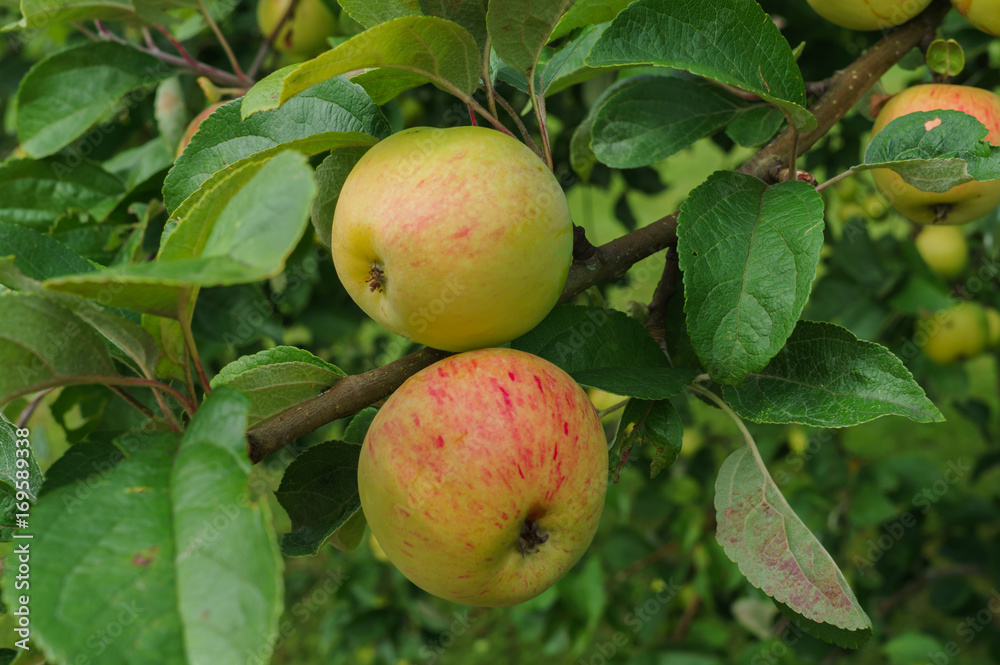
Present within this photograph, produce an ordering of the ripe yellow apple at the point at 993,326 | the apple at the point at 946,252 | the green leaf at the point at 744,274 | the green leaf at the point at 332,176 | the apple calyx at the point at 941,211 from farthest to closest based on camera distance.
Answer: the ripe yellow apple at the point at 993,326
the apple at the point at 946,252
the apple calyx at the point at 941,211
the green leaf at the point at 332,176
the green leaf at the point at 744,274

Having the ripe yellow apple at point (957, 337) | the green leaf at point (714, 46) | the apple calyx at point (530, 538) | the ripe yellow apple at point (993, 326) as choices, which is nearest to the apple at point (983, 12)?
the green leaf at point (714, 46)

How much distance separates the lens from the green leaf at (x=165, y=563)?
0.55m

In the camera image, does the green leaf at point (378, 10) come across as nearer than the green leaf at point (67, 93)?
Yes

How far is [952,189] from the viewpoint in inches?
44.6

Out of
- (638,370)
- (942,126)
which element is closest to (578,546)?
(638,370)

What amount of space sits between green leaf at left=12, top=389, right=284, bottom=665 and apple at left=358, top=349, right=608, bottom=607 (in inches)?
7.9

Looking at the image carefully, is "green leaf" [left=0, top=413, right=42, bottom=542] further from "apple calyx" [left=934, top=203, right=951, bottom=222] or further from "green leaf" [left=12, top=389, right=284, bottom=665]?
"apple calyx" [left=934, top=203, right=951, bottom=222]

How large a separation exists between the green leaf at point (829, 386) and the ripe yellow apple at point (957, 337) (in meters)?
1.58

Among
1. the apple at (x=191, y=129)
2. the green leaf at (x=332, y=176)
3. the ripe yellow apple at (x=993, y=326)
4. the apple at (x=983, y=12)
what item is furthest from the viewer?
the ripe yellow apple at (x=993, y=326)

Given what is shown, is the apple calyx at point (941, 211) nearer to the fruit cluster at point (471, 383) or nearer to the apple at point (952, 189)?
the apple at point (952, 189)

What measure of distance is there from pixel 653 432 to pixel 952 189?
61 cm

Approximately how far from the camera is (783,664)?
7.20ft

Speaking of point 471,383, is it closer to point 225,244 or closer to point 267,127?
point 225,244

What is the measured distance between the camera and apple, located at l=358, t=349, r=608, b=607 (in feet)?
2.57
